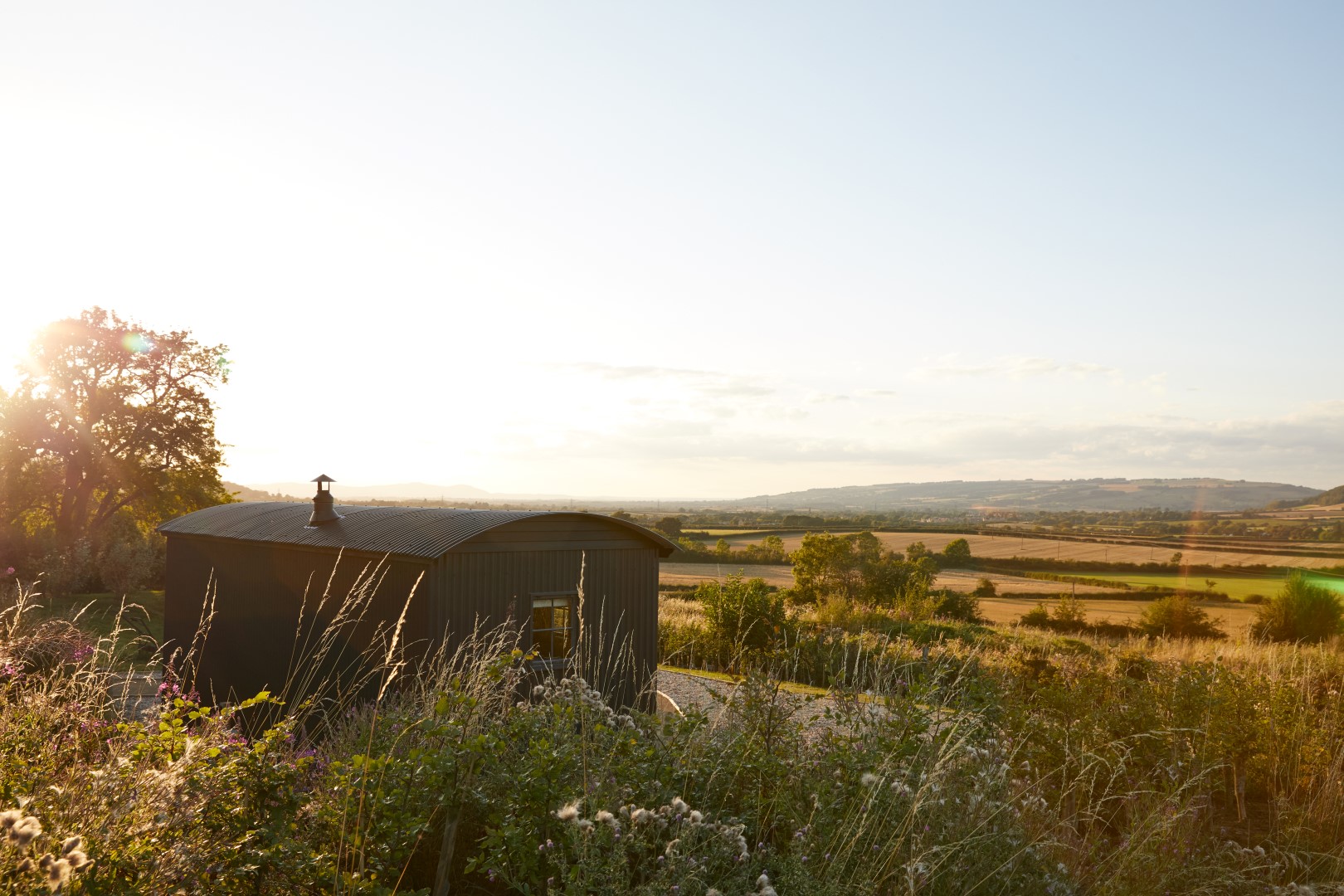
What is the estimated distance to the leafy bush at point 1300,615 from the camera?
16.0m

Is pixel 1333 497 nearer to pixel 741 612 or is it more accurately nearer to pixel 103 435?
pixel 741 612

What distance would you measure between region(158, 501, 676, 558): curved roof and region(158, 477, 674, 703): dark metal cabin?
3cm

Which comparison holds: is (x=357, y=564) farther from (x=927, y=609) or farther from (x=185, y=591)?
(x=927, y=609)

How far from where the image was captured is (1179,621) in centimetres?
1981

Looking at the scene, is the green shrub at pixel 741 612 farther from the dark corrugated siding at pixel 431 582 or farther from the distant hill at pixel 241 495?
the distant hill at pixel 241 495

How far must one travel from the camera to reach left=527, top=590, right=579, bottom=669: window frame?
982cm

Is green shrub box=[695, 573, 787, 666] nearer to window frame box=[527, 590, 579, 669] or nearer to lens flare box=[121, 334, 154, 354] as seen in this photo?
window frame box=[527, 590, 579, 669]

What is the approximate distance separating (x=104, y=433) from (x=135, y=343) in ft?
8.34

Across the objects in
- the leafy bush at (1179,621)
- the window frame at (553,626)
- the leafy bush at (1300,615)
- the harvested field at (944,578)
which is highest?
the window frame at (553,626)

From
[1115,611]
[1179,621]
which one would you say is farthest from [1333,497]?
[1179,621]

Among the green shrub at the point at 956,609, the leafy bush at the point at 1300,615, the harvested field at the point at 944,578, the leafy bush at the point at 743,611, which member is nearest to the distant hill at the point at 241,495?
the leafy bush at the point at 743,611

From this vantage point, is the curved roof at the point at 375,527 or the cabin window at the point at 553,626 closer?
the curved roof at the point at 375,527

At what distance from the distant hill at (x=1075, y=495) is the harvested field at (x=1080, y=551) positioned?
35.3m

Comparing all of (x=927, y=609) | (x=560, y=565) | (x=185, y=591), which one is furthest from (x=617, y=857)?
(x=927, y=609)
